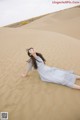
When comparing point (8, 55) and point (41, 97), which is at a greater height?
point (8, 55)

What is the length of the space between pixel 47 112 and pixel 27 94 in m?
0.76

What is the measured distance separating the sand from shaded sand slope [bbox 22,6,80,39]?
4.73 m

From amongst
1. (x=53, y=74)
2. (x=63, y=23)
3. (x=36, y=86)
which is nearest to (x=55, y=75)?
(x=53, y=74)

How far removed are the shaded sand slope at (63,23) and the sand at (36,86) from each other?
4.73m

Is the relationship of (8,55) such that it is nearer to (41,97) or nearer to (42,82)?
(42,82)

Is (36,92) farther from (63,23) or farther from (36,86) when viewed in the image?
(63,23)

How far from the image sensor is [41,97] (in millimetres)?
4547

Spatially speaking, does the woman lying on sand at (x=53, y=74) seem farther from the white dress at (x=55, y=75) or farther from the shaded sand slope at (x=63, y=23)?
the shaded sand slope at (x=63, y=23)

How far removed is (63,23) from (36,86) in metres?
12.1

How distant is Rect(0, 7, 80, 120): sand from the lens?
4.12 metres

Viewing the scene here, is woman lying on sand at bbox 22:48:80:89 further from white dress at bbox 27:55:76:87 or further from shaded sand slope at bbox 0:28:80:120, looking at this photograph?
shaded sand slope at bbox 0:28:80:120

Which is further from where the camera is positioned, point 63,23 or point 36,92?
point 63,23

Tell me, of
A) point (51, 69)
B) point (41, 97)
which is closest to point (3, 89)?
point (41, 97)

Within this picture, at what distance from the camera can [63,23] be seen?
53.4 feet
